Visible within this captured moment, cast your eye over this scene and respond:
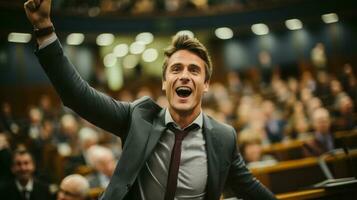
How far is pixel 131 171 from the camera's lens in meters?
1.28

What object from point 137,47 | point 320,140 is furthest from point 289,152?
point 137,47

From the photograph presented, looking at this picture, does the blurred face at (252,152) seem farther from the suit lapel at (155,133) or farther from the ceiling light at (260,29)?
the ceiling light at (260,29)

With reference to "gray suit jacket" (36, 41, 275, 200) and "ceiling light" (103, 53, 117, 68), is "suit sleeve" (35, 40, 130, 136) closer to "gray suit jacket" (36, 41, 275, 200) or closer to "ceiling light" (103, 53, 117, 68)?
"gray suit jacket" (36, 41, 275, 200)

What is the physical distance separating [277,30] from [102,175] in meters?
10.6

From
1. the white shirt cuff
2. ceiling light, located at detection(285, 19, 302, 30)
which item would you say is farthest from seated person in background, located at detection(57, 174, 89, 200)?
ceiling light, located at detection(285, 19, 302, 30)

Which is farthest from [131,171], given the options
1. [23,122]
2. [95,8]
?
[95,8]

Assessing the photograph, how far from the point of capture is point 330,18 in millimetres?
12062

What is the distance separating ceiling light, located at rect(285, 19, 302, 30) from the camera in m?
11.9

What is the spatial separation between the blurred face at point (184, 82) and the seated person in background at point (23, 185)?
2.35 metres

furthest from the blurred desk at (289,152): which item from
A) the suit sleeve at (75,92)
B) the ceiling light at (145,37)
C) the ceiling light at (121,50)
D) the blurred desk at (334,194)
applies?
the ceiling light at (121,50)

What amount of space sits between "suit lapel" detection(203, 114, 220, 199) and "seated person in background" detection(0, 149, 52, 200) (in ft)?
7.70

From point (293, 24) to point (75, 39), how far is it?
22.9 ft

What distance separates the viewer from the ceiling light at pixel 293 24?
39.2 ft

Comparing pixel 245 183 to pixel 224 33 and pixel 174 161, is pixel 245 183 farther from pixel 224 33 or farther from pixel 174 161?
pixel 224 33
